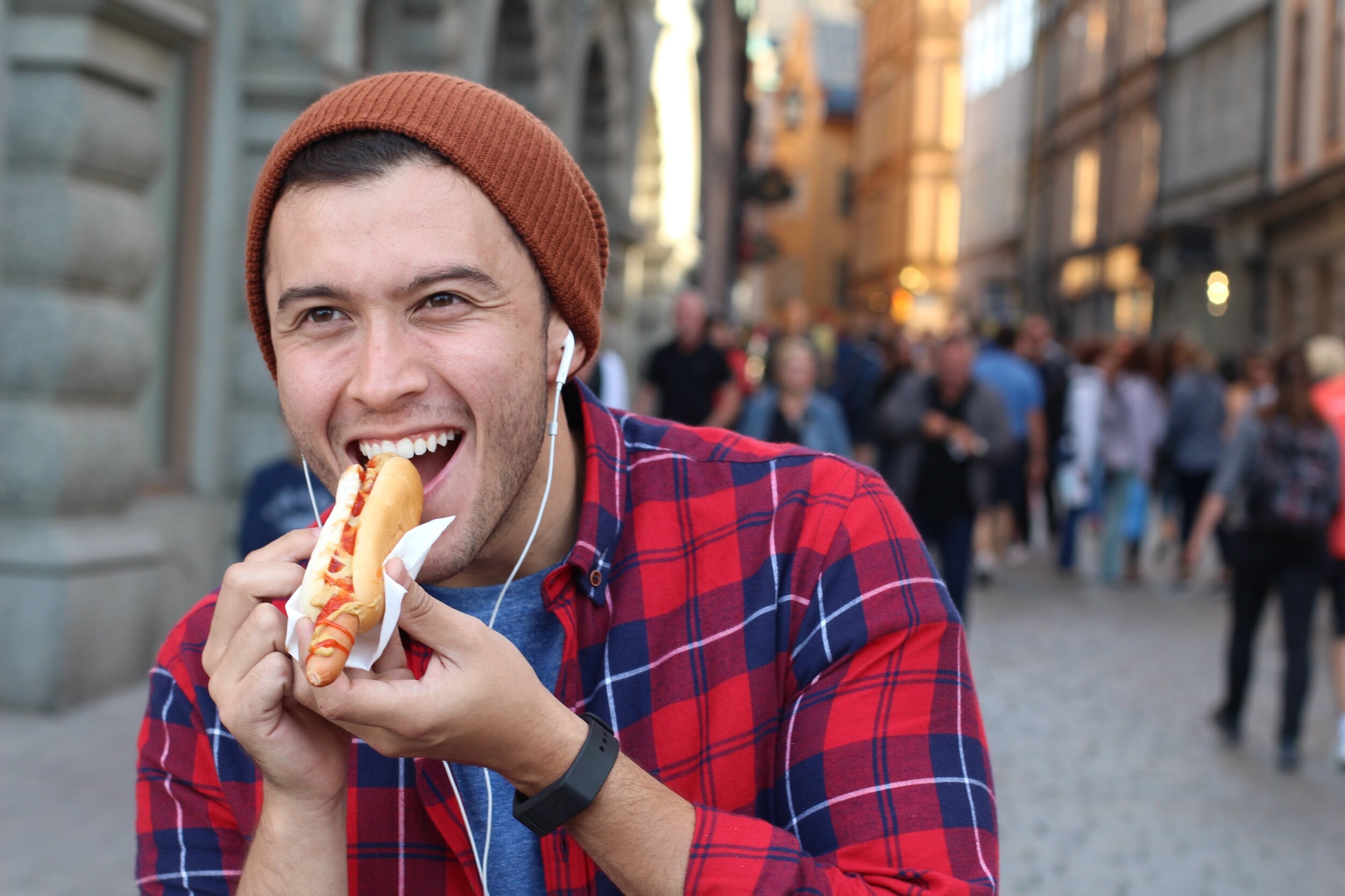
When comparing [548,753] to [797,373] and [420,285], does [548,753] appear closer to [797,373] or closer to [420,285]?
[420,285]

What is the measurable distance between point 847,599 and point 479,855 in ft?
1.80

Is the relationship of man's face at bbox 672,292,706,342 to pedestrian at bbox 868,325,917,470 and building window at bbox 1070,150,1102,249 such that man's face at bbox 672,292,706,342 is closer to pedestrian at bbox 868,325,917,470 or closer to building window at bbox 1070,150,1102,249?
pedestrian at bbox 868,325,917,470

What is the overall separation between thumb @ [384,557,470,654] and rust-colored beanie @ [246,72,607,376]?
1.80 feet

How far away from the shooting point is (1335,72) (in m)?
26.6

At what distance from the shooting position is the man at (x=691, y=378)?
12078mm

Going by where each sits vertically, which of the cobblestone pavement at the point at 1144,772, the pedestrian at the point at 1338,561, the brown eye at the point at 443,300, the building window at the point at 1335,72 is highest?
the building window at the point at 1335,72

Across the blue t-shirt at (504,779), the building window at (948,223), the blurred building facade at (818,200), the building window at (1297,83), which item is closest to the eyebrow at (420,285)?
the blue t-shirt at (504,779)

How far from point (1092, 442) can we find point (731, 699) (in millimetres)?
13581

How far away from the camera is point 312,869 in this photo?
6.12 feet

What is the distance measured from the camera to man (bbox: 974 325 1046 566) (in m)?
14.2

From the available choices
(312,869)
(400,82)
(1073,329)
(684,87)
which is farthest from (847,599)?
(1073,329)

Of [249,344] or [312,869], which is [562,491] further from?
[249,344]

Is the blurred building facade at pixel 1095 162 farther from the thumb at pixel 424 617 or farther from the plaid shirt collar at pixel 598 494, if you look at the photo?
the thumb at pixel 424 617

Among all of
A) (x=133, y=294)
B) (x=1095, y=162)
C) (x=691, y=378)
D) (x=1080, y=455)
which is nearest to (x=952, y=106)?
(x=1095, y=162)
